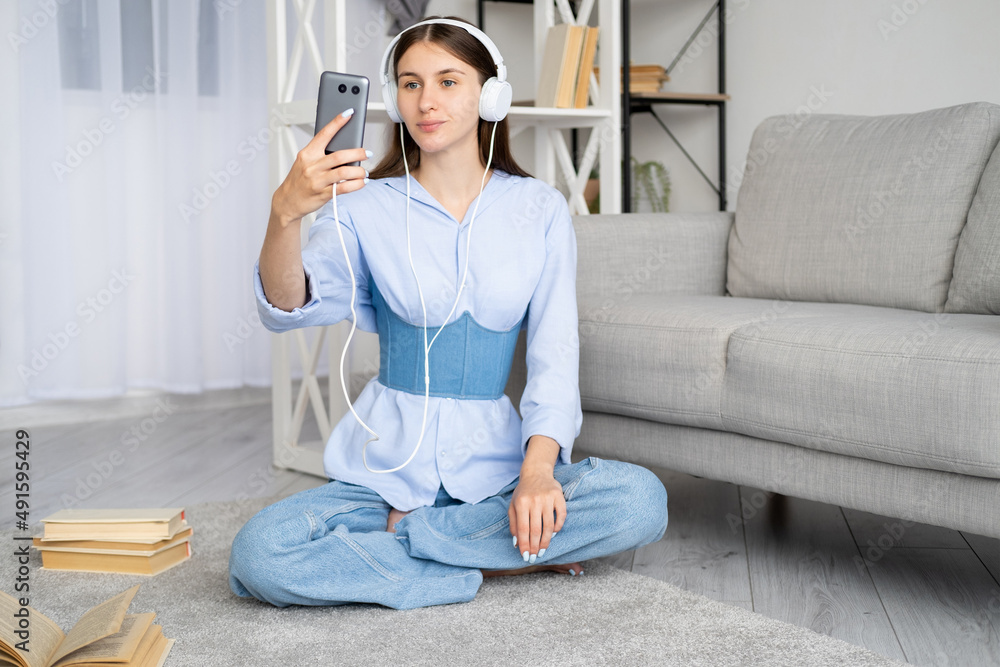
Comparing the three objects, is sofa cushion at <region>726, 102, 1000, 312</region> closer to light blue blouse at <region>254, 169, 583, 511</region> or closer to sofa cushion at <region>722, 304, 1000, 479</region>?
sofa cushion at <region>722, 304, 1000, 479</region>

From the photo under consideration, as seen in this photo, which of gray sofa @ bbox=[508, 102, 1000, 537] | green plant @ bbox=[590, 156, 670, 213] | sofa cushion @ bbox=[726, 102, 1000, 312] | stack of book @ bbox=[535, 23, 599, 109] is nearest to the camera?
gray sofa @ bbox=[508, 102, 1000, 537]

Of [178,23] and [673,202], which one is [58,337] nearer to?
[178,23]

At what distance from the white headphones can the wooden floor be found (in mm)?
769

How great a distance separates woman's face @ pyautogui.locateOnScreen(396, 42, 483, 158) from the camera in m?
1.50

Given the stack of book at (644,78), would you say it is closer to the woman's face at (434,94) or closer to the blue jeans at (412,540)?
the woman's face at (434,94)

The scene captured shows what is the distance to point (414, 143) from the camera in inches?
65.7

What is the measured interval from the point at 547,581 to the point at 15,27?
2.43 meters

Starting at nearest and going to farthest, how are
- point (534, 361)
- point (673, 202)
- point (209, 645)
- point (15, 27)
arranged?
point (209, 645)
point (534, 361)
point (15, 27)
point (673, 202)

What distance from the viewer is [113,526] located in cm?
165

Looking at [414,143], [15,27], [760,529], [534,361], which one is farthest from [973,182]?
[15,27]

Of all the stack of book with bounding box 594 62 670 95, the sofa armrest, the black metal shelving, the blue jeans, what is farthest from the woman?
the stack of book with bounding box 594 62 670 95

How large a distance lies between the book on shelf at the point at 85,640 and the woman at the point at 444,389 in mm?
194

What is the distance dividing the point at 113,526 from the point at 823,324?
1.22 metres

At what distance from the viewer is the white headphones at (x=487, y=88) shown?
4.99 ft
